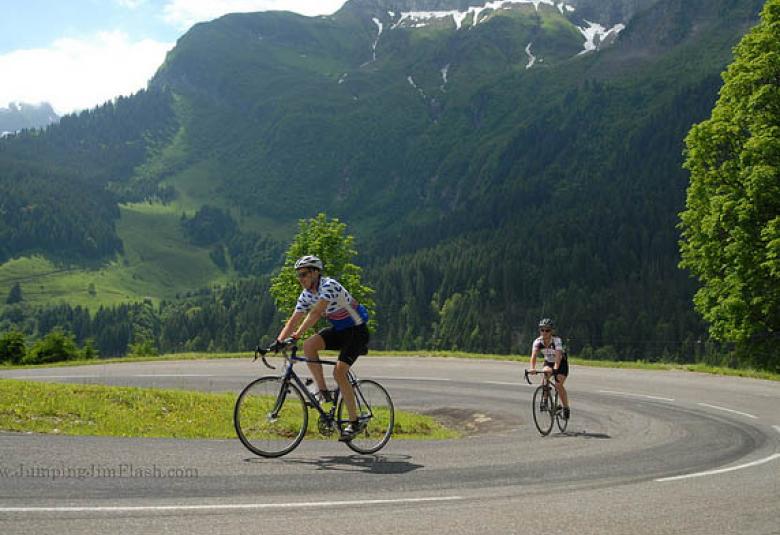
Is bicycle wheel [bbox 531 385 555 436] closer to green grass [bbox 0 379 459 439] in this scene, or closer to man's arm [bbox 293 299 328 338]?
green grass [bbox 0 379 459 439]

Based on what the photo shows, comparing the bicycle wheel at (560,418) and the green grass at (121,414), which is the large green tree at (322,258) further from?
the bicycle wheel at (560,418)

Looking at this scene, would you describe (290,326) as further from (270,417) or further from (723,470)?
(723,470)

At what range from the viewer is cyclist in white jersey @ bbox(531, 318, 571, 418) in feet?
54.5

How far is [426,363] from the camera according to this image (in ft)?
118

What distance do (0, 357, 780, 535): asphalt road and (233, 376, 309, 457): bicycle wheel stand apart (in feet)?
1.03

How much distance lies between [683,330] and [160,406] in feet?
521

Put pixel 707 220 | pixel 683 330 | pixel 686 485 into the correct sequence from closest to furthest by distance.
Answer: pixel 686 485 → pixel 707 220 → pixel 683 330

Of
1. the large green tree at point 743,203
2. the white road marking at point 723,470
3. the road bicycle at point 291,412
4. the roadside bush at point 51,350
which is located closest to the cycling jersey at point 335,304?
the road bicycle at point 291,412

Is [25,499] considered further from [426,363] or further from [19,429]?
[426,363]

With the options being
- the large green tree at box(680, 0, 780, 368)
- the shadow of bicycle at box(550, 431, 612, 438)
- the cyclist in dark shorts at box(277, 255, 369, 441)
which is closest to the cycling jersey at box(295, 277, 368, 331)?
the cyclist in dark shorts at box(277, 255, 369, 441)

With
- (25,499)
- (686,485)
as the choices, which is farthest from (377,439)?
(25,499)

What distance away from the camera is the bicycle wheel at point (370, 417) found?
1188 cm

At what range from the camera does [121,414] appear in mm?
14734

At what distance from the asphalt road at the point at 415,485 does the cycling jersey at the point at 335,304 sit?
2.17 metres
